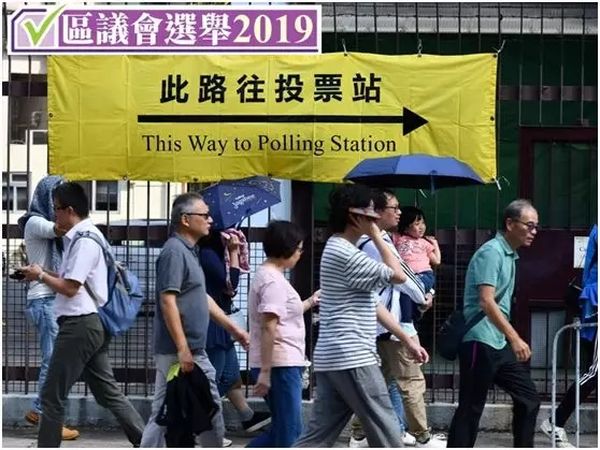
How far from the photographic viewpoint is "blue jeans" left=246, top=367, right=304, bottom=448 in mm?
7117

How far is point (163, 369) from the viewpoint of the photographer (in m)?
7.20

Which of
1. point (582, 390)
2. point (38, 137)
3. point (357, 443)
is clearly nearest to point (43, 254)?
point (357, 443)

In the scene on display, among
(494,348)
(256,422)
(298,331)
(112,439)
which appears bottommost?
(112,439)

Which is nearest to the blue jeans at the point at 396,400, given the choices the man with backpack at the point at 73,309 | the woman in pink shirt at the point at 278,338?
the woman in pink shirt at the point at 278,338

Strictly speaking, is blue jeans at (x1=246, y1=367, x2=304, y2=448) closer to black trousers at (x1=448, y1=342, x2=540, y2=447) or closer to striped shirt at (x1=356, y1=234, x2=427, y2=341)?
striped shirt at (x1=356, y1=234, x2=427, y2=341)

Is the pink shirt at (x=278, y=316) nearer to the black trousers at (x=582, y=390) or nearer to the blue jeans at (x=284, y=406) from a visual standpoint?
the blue jeans at (x=284, y=406)

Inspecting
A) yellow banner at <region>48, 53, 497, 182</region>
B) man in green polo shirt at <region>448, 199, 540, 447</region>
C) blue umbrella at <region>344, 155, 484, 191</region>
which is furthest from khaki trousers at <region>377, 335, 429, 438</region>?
yellow banner at <region>48, 53, 497, 182</region>

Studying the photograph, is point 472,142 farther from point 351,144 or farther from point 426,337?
point 426,337

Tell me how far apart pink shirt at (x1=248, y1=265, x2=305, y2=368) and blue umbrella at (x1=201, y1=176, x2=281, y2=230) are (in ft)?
5.26

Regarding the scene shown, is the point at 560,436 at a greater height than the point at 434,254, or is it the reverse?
the point at 434,254

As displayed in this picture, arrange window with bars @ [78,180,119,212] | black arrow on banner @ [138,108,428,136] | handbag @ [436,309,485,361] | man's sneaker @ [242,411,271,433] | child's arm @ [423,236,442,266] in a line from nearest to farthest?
handbag @ [436,309,485,361]
child's arm @ [423,236,442,266]
man's sneaker @ [242,411,271,433]
black arrow on banner @ [138,108,428,136]
window with bars @ [78,180,119,212]

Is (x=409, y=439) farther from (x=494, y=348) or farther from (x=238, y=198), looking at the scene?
(x=238, y=198)

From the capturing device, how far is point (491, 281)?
747 cm

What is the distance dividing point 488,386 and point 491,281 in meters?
0.64
